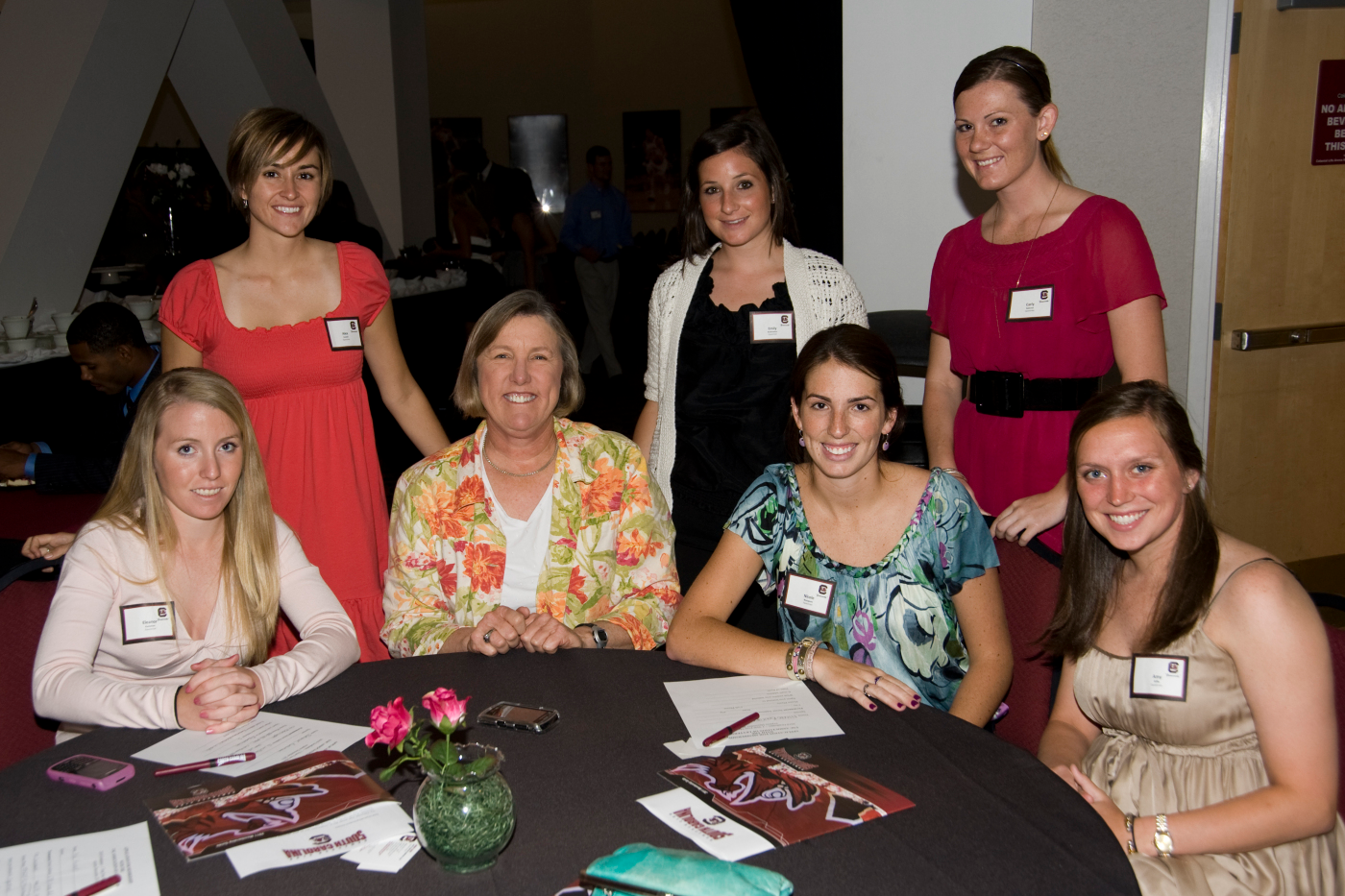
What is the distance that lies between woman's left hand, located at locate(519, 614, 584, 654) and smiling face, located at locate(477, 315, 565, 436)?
522 millimetres

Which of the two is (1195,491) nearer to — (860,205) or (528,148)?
(860,205)

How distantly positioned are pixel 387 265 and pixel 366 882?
6.05 m

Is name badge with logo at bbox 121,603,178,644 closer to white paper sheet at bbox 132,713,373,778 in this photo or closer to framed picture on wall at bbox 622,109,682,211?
white paper sheet at bbox 132,713,373,778

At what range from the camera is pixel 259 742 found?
1629 mm

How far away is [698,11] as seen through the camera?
13.3 meters

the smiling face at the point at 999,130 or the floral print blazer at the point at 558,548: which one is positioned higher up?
the smiling face at the point at 999,130

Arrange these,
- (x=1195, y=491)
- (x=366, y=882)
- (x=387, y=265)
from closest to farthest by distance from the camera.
→ (x=366, y=882) → (x=1195, y=491) → (x=387, y=265)

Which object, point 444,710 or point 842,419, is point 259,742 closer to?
point 444,710

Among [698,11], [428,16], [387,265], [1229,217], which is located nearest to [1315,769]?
[1229,217]

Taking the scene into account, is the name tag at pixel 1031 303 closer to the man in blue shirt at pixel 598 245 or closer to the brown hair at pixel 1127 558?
the brown hair at pixel 1127 558

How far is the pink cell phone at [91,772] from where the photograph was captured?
4.91 ft

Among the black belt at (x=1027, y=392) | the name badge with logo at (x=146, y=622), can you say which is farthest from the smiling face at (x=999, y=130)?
the name badge with logo at (x=146, y=622)

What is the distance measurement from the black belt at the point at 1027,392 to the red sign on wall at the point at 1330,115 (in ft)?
8.15

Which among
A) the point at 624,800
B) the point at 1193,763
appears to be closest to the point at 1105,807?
the point at 1193,763
